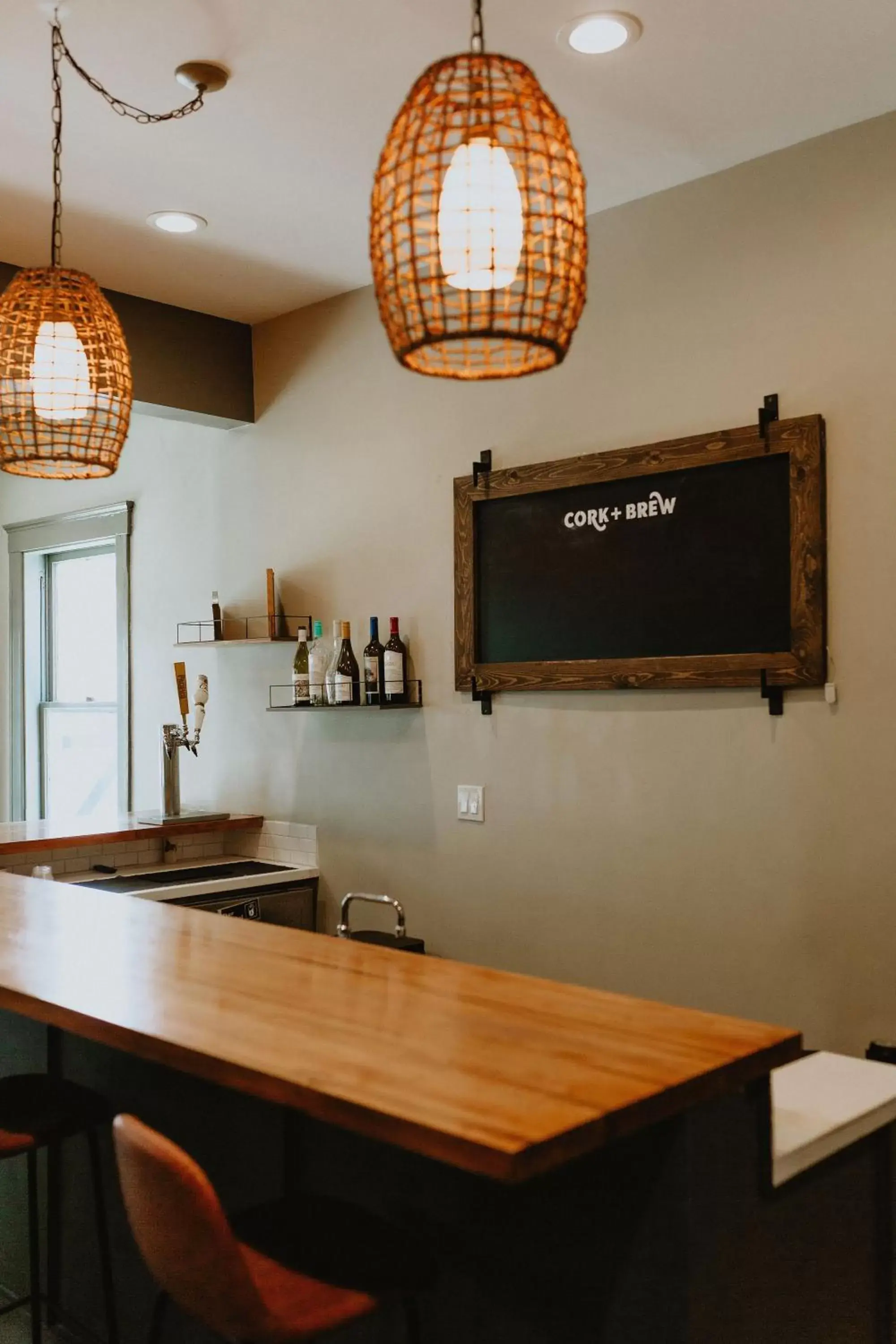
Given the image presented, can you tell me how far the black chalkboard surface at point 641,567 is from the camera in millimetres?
2951

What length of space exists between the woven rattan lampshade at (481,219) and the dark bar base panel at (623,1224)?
947mm

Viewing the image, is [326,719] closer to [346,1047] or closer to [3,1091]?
[3,1091]

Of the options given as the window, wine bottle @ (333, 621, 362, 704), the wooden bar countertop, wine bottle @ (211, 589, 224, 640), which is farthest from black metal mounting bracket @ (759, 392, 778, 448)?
the window

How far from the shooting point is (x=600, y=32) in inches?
95.3

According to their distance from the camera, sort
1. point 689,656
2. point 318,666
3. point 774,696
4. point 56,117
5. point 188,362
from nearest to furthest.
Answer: point 56,117
point 774,696
point 689,656
point 318,666
point 188,362

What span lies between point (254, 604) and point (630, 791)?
5.64 feet

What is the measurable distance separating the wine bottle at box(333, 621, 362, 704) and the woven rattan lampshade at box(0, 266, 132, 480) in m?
1.73

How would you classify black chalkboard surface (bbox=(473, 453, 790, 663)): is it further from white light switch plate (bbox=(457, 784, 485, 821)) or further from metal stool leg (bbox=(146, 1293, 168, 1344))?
metal stool leg (bbox=(146, 1293, 168, 1344))

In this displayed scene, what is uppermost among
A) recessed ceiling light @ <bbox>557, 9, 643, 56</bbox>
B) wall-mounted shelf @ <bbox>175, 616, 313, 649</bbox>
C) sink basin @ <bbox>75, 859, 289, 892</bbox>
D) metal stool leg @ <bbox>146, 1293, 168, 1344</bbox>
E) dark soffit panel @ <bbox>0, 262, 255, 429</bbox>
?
recessed ceiling light @ <bbox>557, 9, 643, 56</bbox>

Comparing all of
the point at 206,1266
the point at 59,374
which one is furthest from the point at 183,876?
the point at 206,1266

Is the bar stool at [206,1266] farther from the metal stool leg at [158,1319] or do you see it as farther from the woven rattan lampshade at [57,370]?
the woven rattan lampshade at [57,370]

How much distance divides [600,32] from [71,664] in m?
3.94

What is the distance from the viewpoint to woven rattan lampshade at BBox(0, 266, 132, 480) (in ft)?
6.68

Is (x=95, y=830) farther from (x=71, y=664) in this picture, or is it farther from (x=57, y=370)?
(x=57, y=370)
